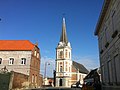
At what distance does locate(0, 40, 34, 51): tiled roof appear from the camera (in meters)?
44.1

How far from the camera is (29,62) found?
42844mm

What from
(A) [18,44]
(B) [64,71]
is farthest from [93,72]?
(B) [64,71]

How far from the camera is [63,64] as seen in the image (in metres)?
72.6

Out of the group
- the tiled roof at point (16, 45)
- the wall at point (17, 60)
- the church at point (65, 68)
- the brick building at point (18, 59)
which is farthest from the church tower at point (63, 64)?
the wall at point (17, 60)

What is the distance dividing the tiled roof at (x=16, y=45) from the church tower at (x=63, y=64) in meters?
28.2

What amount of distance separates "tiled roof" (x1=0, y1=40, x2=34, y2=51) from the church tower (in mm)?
28240

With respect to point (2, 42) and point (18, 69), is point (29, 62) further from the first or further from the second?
point (2, 42)

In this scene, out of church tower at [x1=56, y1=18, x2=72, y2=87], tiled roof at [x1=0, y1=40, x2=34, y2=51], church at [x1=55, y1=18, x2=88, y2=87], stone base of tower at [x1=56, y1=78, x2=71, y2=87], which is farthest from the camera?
church at [x1=55, y1=18, x2=88, y2=87]

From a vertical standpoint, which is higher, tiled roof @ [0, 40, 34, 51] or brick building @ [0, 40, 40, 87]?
tiled roof @ [0, 40, 34, 51]

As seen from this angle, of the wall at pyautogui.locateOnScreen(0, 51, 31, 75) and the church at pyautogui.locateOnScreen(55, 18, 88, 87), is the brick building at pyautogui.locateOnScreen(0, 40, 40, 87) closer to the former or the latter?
the wall at pyautogui.locateOnScreen(0, 51, 31, 75)

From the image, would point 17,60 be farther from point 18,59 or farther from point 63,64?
point 63,64

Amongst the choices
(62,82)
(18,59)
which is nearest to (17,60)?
(18,59)

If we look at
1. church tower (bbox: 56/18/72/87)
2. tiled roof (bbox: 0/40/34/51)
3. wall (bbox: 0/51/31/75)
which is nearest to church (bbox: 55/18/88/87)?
church tower (bbox: 56/18/72/87)

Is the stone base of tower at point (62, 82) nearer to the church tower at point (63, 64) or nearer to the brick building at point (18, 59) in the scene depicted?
the church tower at point (63, 64)
